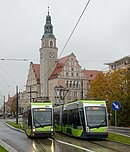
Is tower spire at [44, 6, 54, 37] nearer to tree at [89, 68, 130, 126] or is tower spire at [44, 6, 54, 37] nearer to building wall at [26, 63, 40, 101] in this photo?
building wall at [26, 63, 40, 101]

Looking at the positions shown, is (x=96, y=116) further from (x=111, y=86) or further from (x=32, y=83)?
(x=32, y=83)

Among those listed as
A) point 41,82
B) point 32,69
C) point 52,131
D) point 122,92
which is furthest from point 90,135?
point 32,69

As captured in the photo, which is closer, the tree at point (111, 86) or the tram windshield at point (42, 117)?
the tram windshield at point (42, 117)

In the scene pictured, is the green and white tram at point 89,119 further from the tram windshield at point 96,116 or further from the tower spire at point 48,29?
the tower spire at point 48,29

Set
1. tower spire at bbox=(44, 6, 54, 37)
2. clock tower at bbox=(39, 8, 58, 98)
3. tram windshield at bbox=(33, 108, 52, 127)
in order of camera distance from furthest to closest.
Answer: tower spire at bbox=(44, 6, 54, 37)
clock tower at bbox=(39, 8, 58, 98)
tram windshield at bbox=(33, 108, 52, 127)

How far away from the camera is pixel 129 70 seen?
51062 mm

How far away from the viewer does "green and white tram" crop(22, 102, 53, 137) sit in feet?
93.8

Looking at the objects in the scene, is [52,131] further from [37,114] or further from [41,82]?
[41,82]

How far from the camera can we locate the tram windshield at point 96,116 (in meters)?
27.1

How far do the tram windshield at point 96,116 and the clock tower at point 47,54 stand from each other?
8968 centimetres

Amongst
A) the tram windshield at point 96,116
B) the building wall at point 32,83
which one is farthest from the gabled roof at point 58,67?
the tram windshield at point 96,116

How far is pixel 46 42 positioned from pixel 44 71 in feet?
30.4

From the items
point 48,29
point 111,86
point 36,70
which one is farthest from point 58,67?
point 111,86

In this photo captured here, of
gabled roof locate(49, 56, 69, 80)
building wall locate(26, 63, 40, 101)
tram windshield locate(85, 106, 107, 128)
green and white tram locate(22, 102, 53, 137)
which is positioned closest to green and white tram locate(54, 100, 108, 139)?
tram windshield locate(85, 106, 107, 128)
